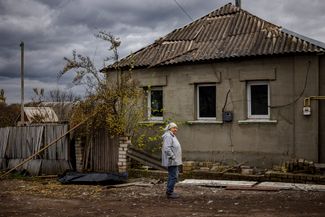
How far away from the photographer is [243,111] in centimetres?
1440

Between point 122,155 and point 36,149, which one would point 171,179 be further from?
point 36,149

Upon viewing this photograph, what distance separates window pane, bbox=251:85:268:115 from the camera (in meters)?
14.3

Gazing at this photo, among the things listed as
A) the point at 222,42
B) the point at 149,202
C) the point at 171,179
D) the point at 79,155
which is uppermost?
the point at 222,42

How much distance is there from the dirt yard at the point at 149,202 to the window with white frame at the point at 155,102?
4241 mm

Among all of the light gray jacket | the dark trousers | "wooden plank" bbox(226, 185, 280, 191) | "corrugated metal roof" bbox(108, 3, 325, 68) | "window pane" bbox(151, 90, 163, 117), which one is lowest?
"wooden plank" bbox(226, 185, 280, 191)

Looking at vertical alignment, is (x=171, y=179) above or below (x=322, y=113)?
below

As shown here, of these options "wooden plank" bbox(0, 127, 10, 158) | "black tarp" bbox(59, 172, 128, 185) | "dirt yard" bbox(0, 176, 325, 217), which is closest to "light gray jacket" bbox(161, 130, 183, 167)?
"dirt yard" bbox(0, 176, 325, 217)

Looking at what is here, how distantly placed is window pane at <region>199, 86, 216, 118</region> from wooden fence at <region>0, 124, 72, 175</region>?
4.87 meters

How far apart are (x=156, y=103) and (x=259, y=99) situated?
13.6 ft

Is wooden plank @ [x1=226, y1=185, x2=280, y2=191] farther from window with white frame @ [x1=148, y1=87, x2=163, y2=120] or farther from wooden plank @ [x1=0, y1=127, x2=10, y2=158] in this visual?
wooden plank @ [x1=0, y1=127, x2=10, y2=158]

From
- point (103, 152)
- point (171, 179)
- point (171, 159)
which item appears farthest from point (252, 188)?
point (103, 152)

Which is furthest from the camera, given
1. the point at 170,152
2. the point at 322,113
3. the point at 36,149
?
the point at 36,149

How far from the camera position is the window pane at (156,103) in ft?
54.2

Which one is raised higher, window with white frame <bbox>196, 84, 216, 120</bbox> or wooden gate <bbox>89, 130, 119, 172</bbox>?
window with white frame <bbox>196, 84, 216, 120</bbox>
